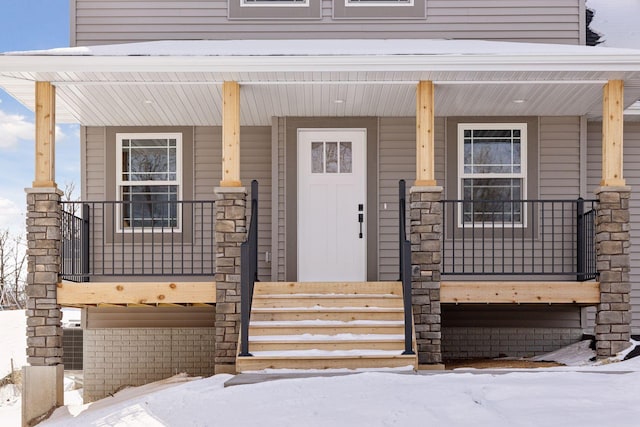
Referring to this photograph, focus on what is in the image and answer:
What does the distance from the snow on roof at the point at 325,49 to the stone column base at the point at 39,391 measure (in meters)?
3.62

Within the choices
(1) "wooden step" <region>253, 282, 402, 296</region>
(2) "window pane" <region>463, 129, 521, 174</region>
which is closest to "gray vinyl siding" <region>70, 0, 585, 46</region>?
(2) "window pane" <region>463, 129, 521, 174</region>

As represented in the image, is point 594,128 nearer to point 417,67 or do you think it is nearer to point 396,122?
point 396,122

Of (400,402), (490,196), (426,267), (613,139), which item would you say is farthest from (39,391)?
(613,139)

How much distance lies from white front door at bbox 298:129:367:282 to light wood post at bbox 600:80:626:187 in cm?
330

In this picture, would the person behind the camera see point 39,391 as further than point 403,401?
Yes

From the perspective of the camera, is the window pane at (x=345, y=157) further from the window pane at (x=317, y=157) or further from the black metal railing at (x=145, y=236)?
the black metal railing at (x=145, y=236)

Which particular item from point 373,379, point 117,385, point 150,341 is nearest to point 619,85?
point 373,379

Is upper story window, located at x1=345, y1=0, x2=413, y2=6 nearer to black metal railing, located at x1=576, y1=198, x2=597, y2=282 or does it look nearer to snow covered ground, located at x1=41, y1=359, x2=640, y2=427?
black metal railing, located at x1=576, y1=198, x2=597, y2=282

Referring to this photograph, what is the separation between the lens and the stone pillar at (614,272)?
8461 millimetres

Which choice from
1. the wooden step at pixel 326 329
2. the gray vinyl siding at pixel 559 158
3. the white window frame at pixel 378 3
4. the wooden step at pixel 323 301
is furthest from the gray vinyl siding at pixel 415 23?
the wooden step at pixel 326 329

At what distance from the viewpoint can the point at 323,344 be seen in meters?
7.86

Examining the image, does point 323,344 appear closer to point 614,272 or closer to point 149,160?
point 614,272

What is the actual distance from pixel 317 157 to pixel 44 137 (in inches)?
148

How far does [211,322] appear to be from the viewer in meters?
10.7
